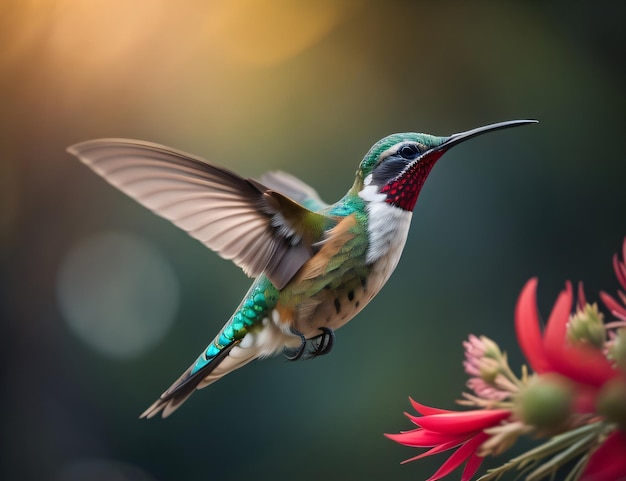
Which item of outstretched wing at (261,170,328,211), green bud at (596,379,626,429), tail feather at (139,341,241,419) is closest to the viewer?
green bud at (596,379,626,429)

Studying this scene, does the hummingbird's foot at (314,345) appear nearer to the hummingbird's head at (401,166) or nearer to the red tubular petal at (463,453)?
the hummingbird's head at (401,166)

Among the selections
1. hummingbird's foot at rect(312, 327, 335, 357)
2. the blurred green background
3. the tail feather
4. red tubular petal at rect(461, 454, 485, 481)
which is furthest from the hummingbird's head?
the blurred green background

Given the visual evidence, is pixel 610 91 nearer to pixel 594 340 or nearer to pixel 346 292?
pixel 346 292

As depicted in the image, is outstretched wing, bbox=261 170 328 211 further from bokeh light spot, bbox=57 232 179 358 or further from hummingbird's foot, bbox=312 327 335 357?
bokeh light spot, bbox=57 232 179 358

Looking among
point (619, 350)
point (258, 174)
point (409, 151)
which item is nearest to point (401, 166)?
point (409, 151)

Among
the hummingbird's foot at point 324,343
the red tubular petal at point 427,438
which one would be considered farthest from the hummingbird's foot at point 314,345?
the red tubular petal at point 427,438

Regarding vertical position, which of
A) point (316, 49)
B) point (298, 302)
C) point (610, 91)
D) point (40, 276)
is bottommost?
point (40, 276)

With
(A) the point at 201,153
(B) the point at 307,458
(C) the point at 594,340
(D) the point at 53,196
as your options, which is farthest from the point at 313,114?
(C) the point at 594,340
